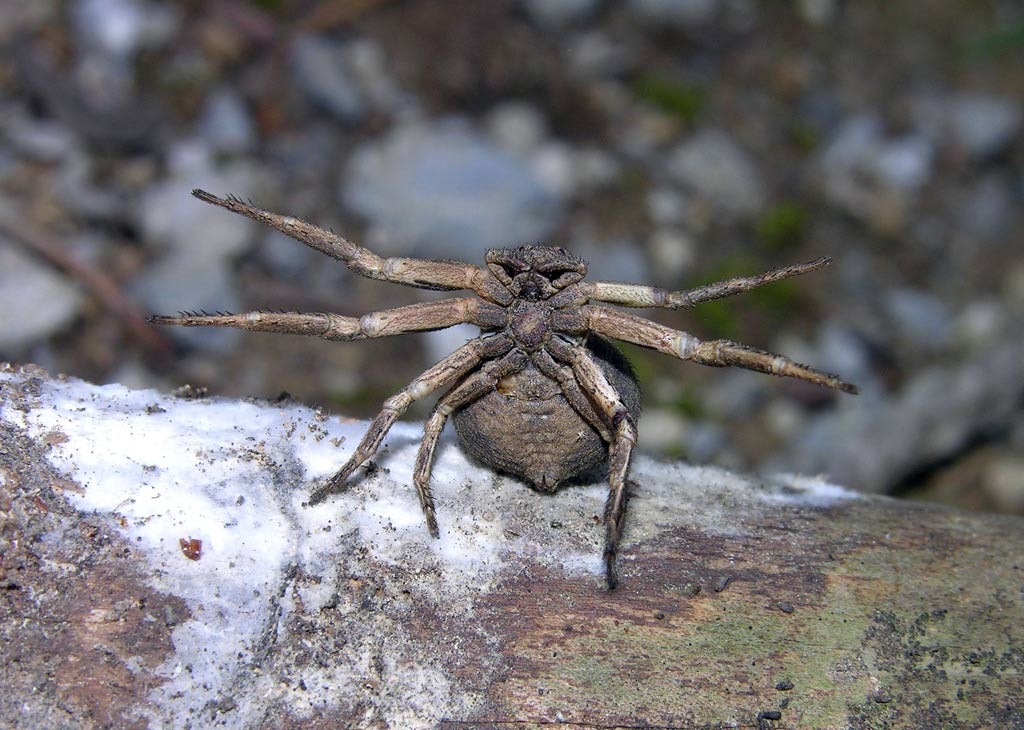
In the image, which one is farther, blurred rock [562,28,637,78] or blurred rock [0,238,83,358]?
blurred rock [562,28,637,78]

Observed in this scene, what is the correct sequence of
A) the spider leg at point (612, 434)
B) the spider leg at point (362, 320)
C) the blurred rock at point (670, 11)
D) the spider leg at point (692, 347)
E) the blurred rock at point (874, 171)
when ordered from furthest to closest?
the blurred rock at point (670, 11) < the blurred rock at point (874, 171) < the spider leg at point (362, 320) < the spider leg at point (692, 347) < the spider leg at point (612, 434)

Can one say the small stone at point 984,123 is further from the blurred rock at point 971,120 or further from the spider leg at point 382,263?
the spider leg at point 382,263

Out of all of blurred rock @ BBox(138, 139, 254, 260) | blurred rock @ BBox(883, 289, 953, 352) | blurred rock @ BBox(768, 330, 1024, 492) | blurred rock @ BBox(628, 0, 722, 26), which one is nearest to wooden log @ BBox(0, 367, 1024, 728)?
blurred rock @ BBox(768, 330, 1024, 492)

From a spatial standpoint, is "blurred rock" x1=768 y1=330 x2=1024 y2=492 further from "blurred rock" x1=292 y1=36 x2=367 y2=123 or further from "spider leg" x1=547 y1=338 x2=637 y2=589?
"blurred rock" x1=292 y1=36 x2=367 y2=123

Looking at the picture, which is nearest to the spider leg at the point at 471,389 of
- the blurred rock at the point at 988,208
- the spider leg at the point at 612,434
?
the spider leg at the point at 612,434

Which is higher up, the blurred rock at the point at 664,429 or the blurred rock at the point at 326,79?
the blurred rock at the point at 326,79

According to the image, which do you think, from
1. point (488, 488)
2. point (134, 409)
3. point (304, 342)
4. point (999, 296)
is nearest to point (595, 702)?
point (488, 488)
